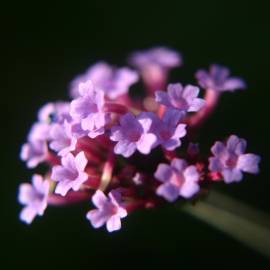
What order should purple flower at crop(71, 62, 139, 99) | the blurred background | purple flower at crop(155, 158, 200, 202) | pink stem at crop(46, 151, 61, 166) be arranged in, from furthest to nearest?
the blurred background → purple flower at crop(71, 62, 139, 99) → pink stem at crop(46, 151, 61, 166) → purple flower at crop(155, 158, 200, 202)

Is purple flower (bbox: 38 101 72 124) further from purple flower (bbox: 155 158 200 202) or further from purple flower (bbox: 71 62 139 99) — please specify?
purple flower (bbox: 155 158 200 202)

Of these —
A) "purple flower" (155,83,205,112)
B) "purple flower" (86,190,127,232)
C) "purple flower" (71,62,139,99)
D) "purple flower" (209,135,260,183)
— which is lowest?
"purple flower" (86,190,127,232)

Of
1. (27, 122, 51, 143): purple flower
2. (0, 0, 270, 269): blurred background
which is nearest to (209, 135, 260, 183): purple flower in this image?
(27, 122, 51, 143): purple flower

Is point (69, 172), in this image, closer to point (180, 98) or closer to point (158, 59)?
point (180, 98)

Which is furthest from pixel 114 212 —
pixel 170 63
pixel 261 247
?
pixel 170 63

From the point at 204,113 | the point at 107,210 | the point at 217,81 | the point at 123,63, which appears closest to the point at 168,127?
the point at 107,210

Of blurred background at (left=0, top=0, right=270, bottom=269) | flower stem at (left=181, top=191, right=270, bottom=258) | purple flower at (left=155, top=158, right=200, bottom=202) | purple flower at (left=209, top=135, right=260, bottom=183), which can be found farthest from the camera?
blurred background at (left=0, top=0, right=270, bottom=269)

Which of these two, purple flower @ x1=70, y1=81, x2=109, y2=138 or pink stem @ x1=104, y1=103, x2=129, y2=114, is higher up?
pink stem @ x1=104, y1=103, x2=129, y2=114
